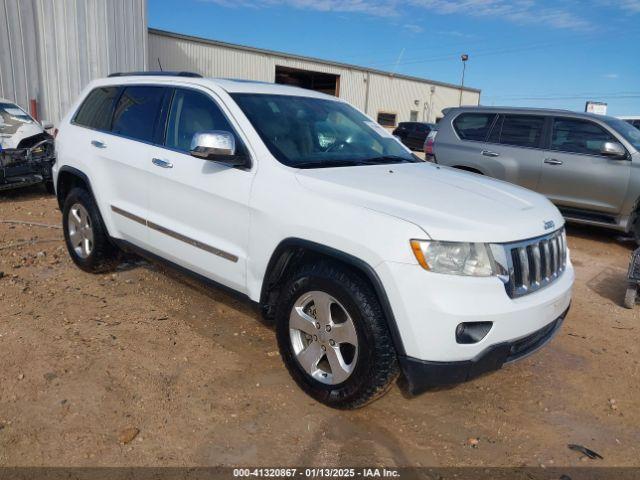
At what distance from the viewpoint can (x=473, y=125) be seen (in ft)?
26.8

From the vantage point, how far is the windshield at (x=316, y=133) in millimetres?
3307

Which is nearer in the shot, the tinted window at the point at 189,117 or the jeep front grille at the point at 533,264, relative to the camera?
the jeep front grille at the point at 533,264

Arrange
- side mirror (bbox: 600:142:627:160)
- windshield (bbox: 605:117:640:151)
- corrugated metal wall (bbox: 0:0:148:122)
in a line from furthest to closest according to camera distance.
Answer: corrugated metal wall (bbox: 0:0:148:122) < windshield (bbox: 605:117:640:151) < side mirror (bbox: 600:142:627:160)

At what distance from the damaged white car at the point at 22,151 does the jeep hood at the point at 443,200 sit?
6.42 meters

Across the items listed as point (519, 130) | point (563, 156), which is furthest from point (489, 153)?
point (563, 156)

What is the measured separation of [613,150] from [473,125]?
2.07 m

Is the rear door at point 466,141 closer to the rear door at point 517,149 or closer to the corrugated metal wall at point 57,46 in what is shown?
the rear door at point 517,149

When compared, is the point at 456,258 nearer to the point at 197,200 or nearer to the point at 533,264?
the point at 533,264

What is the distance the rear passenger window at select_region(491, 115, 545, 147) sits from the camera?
764 centimetres

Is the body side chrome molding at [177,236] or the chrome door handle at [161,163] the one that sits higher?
the chrome door handle at [161,163]

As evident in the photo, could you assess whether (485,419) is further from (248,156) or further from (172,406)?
(248,156)

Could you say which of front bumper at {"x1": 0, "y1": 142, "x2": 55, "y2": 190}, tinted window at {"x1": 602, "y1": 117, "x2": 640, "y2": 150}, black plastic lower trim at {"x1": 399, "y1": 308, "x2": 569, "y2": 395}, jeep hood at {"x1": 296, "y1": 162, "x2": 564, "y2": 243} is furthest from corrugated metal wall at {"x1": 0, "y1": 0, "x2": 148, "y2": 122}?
black plastic lower trim at {"x1": 399, "y1": 308, "x2": 569, "y2": 395}

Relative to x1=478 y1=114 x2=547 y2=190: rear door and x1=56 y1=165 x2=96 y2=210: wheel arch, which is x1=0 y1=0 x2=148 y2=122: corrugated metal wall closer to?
x1=56 y1=165 x2=96 y2=210: wheel arch

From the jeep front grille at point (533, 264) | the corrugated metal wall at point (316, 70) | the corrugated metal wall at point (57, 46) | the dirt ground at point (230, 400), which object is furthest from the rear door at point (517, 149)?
the corrugated metal wall at point (316, 70)
